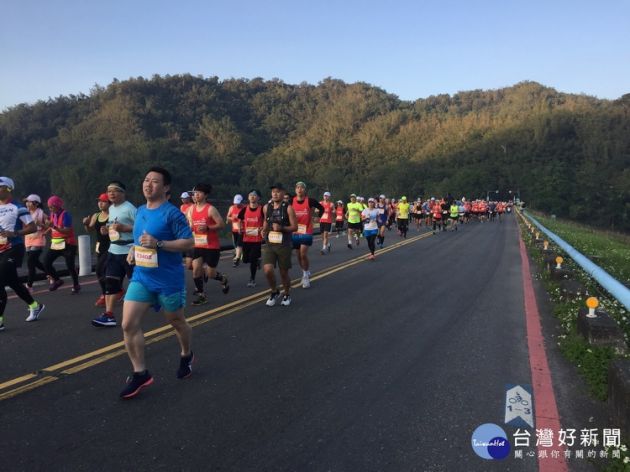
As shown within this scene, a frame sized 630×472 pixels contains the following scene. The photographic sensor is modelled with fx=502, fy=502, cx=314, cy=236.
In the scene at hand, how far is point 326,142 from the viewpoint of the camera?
520 ft

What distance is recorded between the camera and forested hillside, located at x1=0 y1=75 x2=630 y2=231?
96562 mm

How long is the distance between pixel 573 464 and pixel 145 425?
9.76ft

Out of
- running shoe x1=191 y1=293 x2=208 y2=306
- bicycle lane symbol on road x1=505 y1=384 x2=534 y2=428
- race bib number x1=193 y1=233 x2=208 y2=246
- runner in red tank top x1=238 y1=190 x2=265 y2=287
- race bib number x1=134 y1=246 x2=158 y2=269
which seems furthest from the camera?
runner in red tank top x1=238 y1=190 x2=265 y2=287

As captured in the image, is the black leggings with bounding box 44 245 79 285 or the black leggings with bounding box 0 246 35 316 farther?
the black leggings with bounding box 44 245 79 285

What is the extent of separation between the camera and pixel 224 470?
10.2 feet

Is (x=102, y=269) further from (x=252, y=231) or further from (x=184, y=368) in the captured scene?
(x=184, y=368)

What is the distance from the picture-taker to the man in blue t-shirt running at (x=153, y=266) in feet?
14.1

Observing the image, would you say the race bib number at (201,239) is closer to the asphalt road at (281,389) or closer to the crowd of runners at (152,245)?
the crowd of runners at (152,245)

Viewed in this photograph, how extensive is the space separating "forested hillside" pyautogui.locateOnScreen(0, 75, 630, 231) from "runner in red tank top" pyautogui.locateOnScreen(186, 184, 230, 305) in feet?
244

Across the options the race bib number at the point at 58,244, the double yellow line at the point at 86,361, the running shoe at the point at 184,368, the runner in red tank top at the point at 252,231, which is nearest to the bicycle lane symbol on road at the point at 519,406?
the running shoe at the point at 184,368

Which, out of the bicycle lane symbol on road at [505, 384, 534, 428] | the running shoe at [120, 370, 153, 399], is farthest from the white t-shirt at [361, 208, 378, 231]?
the running shoe at [120, 370, 153, 399]

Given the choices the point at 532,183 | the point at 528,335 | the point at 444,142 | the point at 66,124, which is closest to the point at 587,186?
the point at 532,183

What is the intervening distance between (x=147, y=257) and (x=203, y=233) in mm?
4110

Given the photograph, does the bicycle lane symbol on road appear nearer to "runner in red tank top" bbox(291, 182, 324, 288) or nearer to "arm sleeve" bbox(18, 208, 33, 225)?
"runner in red tank top" bbox(291, 182, 324, 288)
